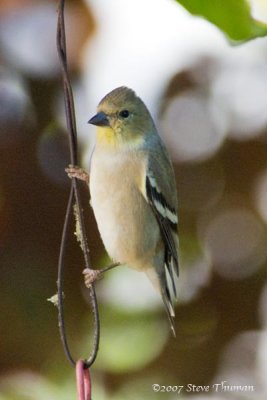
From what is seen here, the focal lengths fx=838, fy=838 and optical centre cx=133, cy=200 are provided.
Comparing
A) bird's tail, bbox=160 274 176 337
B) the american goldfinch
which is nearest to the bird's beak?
the american goldfinch

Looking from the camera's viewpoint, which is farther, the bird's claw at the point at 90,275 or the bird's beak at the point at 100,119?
the bird's beak at the point at 100,119

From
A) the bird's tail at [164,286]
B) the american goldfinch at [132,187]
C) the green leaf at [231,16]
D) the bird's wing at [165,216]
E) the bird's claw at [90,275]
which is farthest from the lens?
the bird's tail at [164,286]

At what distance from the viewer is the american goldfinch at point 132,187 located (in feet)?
8.14

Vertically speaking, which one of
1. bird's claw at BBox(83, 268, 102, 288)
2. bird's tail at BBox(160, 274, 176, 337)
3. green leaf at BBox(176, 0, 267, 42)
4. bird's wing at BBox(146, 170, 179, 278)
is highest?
green leaf at BBox(176, 0, 267, 42)

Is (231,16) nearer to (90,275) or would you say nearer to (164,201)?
(90,275)

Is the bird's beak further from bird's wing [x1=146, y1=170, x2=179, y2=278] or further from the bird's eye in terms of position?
bird's wing [x1=146, y1=170, x2=179, y2=278]

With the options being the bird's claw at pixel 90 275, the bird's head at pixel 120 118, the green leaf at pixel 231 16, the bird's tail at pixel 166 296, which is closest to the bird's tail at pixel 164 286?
the bird's tail at pixel 166 296

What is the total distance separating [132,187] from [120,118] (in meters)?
0.23

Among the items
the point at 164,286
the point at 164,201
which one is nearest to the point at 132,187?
Result: the point at 164,201

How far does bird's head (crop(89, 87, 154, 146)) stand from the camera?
2568 millimetres

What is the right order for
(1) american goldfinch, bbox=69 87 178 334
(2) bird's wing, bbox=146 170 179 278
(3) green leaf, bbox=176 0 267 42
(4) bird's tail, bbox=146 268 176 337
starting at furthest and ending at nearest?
(4) bird's tail, bbox=146 268 176 337 → (2) bird's wing, bbox=146 170 179 278 → (1) american goldfinch, bbox=69 87 178 334 → (3) green leaf, bbox=176 0 267 42

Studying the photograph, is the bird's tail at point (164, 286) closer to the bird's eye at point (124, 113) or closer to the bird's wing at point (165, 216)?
the bird's wing at point (165, 216)

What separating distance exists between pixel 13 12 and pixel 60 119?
511 mm

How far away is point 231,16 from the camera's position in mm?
1212
